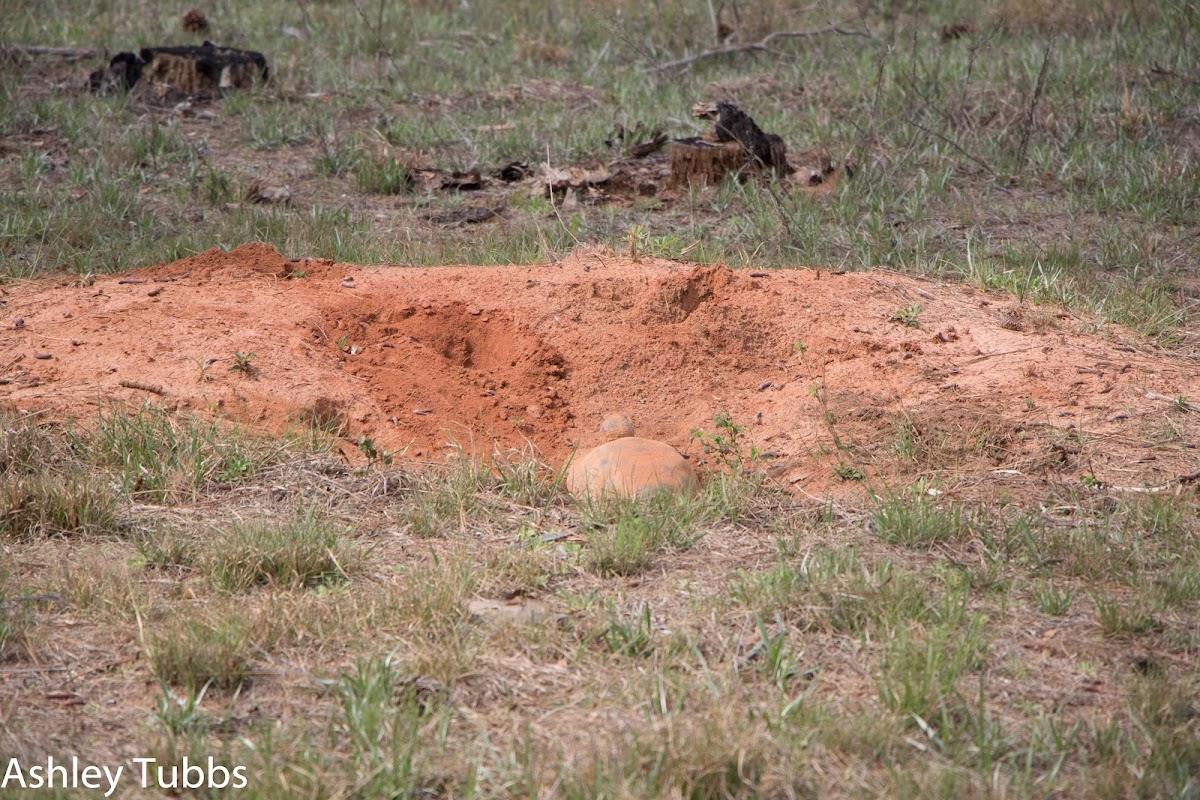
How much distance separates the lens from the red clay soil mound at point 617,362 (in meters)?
3.89

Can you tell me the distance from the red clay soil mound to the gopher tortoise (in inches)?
11.8

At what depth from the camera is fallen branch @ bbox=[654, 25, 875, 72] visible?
29.8 feet

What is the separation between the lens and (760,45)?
9.42 meters

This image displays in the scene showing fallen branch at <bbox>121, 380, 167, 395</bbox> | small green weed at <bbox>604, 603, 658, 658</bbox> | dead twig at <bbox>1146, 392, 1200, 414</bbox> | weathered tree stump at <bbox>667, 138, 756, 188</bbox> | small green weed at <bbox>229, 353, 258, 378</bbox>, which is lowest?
small green weed at <bbox>604, 603, 658, 658</bbox>

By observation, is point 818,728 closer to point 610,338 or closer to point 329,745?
point 329,745

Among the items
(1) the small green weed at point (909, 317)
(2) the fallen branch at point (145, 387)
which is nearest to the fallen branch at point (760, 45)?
(1) the small green weed at point (909, 317)

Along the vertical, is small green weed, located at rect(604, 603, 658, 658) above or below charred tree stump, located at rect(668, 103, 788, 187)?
below

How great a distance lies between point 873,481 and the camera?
3662mm

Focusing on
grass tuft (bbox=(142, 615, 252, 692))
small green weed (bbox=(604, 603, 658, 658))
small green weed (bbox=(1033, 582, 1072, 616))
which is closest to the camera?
grass tuft (bbox=(142, 615, 252, 692))

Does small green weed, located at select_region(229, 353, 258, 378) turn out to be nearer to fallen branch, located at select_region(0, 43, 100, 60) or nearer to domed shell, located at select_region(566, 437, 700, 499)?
domed shell, located at select_region(566, 437, 700, 499)

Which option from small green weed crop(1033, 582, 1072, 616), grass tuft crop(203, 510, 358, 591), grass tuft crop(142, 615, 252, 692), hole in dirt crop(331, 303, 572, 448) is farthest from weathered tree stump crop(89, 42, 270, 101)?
small green weed crop(1033, 582, 1072, 616)

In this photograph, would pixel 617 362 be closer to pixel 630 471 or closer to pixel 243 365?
pixel 630 471

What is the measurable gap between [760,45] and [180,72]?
4402 millimetres

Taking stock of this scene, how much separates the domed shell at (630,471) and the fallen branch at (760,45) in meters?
5.84
